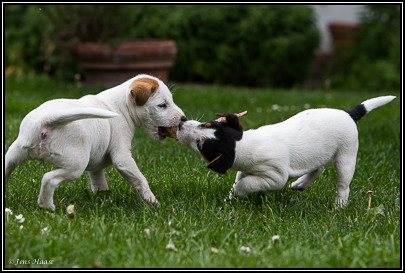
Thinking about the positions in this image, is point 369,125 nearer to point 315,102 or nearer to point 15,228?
point 315,102

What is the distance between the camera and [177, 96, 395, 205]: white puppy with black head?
3604 millimetres

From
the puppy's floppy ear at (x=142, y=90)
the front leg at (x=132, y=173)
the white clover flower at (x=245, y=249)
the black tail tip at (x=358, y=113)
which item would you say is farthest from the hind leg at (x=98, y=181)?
the black tail tip at (x=358, y=113)

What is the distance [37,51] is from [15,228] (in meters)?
8.19

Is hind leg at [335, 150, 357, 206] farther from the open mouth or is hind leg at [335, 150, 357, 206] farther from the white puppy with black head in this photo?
the open mouth

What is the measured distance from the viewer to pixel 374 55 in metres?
12.2

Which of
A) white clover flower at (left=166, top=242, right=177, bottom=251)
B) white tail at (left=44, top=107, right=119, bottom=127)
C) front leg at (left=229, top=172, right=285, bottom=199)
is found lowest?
front leg at (left=229, top=172, right=285, bottom=199)

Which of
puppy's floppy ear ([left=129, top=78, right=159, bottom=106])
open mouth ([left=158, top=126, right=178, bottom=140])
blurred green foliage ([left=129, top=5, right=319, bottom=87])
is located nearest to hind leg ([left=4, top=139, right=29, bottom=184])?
puppy's floppy ear ([left=129, top=78, right=159, bottom=106])

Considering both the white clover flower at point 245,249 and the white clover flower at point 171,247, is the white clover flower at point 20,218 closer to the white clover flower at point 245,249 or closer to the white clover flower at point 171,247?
the white clover flower at point 171,247

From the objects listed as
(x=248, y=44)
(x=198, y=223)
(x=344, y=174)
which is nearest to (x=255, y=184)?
(x=198, y=223)

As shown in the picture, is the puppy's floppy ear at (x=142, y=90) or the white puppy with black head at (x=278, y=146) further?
the puppy's floppy ear at (x=142, y=90)

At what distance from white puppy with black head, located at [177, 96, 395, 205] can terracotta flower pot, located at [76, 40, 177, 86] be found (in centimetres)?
490

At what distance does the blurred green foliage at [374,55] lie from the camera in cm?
1142

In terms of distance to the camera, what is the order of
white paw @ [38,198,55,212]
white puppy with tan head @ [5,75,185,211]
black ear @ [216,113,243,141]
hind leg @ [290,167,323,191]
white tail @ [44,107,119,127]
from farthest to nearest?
hind leg @ [290,167,323,191], black ear @ [216,113,243,141], white paw @ [38,198,55,212], white puppy with tan head @ [5,75,185,211], white tail @ [44,107,119,127]

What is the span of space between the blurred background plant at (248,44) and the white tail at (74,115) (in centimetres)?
685
